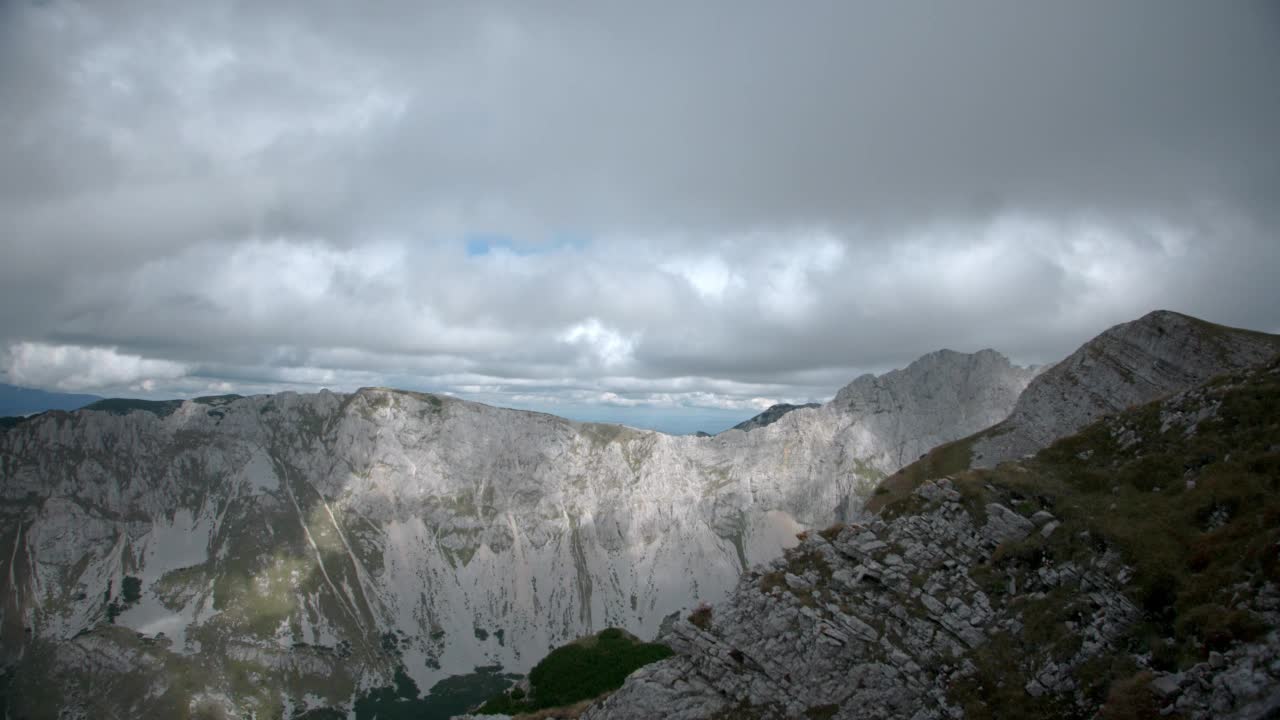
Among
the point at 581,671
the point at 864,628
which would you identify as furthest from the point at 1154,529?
the point at 581,671

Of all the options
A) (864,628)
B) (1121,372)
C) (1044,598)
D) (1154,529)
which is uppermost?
(1121,372)

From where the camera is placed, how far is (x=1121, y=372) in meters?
84.9

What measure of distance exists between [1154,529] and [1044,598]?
19.5ft

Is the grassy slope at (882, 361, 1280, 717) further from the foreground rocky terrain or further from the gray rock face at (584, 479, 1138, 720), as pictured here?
the gray rock face at (584, 479, 1138, 720)

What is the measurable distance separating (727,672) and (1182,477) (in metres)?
26.6

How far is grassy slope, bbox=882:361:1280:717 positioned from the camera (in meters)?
22.1

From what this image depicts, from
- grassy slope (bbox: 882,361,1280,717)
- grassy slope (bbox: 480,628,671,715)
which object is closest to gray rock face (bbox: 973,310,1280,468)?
grassy slope (bbox: 882,361,1280,717)

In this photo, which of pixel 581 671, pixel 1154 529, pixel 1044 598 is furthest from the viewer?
pixel 581 671

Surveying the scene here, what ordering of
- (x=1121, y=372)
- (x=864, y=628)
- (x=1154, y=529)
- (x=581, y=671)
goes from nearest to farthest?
1. (x=1154, y=529)
2. (x=864, y=628)
3. (x=581, y=671)
4. (x=1121, y=372)

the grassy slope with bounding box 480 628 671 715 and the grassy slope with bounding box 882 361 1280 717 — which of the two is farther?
the grassy slope with bounding box 480 628 671 715

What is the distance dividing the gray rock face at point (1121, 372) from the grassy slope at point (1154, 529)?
145 ft

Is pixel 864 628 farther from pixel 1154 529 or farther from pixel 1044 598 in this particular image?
pixel 1154 529

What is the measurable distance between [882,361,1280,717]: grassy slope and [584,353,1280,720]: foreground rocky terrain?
0.26 feet

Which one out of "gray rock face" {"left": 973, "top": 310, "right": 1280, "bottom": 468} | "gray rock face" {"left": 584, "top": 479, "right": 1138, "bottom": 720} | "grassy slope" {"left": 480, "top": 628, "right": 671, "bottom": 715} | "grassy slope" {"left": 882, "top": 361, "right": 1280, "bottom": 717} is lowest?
"grassy slope" {"left": 480, "top": 628, "right": 671, "bottom": 715}
